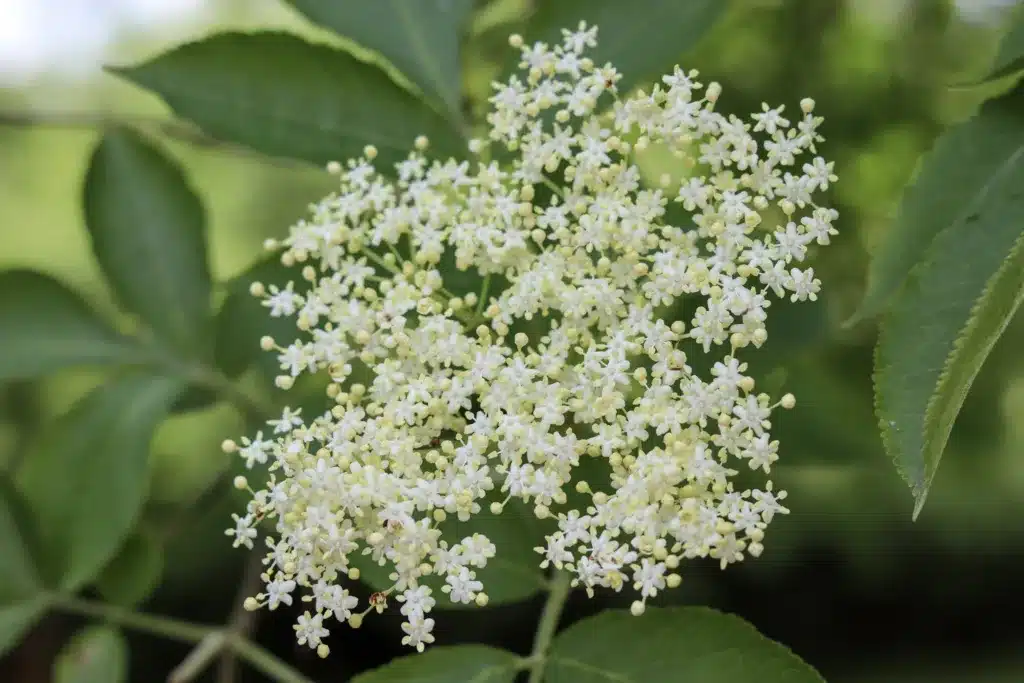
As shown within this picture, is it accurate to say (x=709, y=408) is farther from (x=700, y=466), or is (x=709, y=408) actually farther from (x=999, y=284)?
(x=999, y=284)

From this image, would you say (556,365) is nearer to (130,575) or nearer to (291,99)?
(291,99)

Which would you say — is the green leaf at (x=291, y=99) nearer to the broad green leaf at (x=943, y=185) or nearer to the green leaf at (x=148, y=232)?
the green leaf at (x=148, y=232)

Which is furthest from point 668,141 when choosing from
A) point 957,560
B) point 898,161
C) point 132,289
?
point 957,560

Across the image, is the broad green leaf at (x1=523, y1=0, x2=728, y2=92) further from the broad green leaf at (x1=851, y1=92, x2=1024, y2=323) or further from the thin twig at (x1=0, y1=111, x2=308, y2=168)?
the thin twig at (x1=0, y1=111, x2=308, y2=168)

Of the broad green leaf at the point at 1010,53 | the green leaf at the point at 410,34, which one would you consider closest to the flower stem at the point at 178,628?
the green leaf at the point at 410,34

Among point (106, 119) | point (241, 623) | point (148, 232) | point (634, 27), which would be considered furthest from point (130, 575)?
point (634, 27)
